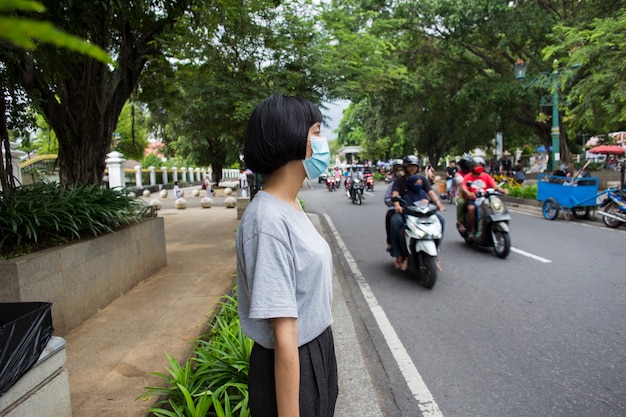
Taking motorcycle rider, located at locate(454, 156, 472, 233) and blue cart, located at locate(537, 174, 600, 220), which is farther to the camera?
blue cart, located at locate(537, 174, 600, 220)

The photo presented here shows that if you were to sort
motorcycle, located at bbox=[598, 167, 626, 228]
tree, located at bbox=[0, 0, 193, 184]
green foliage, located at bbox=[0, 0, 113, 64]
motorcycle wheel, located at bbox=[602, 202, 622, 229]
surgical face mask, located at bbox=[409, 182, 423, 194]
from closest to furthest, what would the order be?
green foliage, located at bbox=[0, 0, 113, 64] → tree, located at bbox=[0, 0, 193, 184] → surgical face mask, located at bbox=[409, 182, 423, 194] → motorcycle, located at bbox=[598, 167, 626, 228] → motorcycle wheel, located at bbox=[602, 202, 622, 229]

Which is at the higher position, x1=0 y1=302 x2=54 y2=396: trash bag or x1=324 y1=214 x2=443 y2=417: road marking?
x1=0 y1=302 x2=54 y2=396: trash bag

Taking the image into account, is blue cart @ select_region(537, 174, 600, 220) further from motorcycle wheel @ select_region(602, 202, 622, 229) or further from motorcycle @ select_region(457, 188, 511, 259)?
motorcycle @ select_region(457, 188, 511, 259)

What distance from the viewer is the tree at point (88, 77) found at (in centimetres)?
526

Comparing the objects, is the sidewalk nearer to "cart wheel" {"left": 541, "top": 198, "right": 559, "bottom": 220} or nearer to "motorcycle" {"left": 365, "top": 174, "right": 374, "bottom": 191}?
"cart wheel" {"left": 541, "top": 198, "right": 559, "bottom": 220}

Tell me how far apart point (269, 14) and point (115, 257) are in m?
6.12

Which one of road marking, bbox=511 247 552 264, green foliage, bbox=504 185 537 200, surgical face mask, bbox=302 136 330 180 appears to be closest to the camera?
surgical face mask, bbox=302 136 330 180

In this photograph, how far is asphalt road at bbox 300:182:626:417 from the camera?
2.89m

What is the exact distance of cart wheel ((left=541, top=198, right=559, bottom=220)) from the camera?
10.8m

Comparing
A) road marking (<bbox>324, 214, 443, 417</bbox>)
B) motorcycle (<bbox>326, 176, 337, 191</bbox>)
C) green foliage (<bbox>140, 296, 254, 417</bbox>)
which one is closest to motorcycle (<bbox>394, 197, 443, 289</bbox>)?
road marking (<bbox>324, 214, 443, 417</bbox>)

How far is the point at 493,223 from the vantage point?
6.87 meters

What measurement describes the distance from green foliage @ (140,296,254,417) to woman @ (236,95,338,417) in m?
1.25

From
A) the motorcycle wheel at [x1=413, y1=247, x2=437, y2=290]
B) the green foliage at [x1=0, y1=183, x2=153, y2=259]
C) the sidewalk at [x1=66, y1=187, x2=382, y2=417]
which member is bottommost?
the sidewalk at [x1=66, y1=187, x2=382, y2=417]

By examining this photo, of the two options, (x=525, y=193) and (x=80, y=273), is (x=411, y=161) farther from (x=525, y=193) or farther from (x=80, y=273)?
(x=525, y=193)
